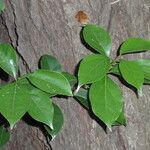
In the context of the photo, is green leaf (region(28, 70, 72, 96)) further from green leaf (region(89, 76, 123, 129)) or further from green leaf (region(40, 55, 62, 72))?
green leaf (region(40, 55, 62, 72))

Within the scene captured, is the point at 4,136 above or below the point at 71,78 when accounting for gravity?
below

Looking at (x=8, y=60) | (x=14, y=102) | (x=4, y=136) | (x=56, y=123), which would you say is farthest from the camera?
(x=4, y=136)

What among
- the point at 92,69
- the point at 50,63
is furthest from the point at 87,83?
the point at 50,63

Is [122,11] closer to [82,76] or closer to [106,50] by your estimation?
[106,50]

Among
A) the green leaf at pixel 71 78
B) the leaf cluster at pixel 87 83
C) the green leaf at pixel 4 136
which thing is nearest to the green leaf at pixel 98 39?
the leaf cluster at pixel 87 83

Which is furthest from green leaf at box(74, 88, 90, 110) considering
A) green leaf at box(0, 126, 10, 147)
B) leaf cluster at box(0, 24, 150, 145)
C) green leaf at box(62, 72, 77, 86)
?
green leaf at box(0, 126, 10, 147)

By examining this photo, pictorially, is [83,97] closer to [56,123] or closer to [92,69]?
[56,123]

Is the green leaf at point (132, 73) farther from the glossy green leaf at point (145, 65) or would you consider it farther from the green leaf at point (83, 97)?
the green leaf at point (83, 97)
